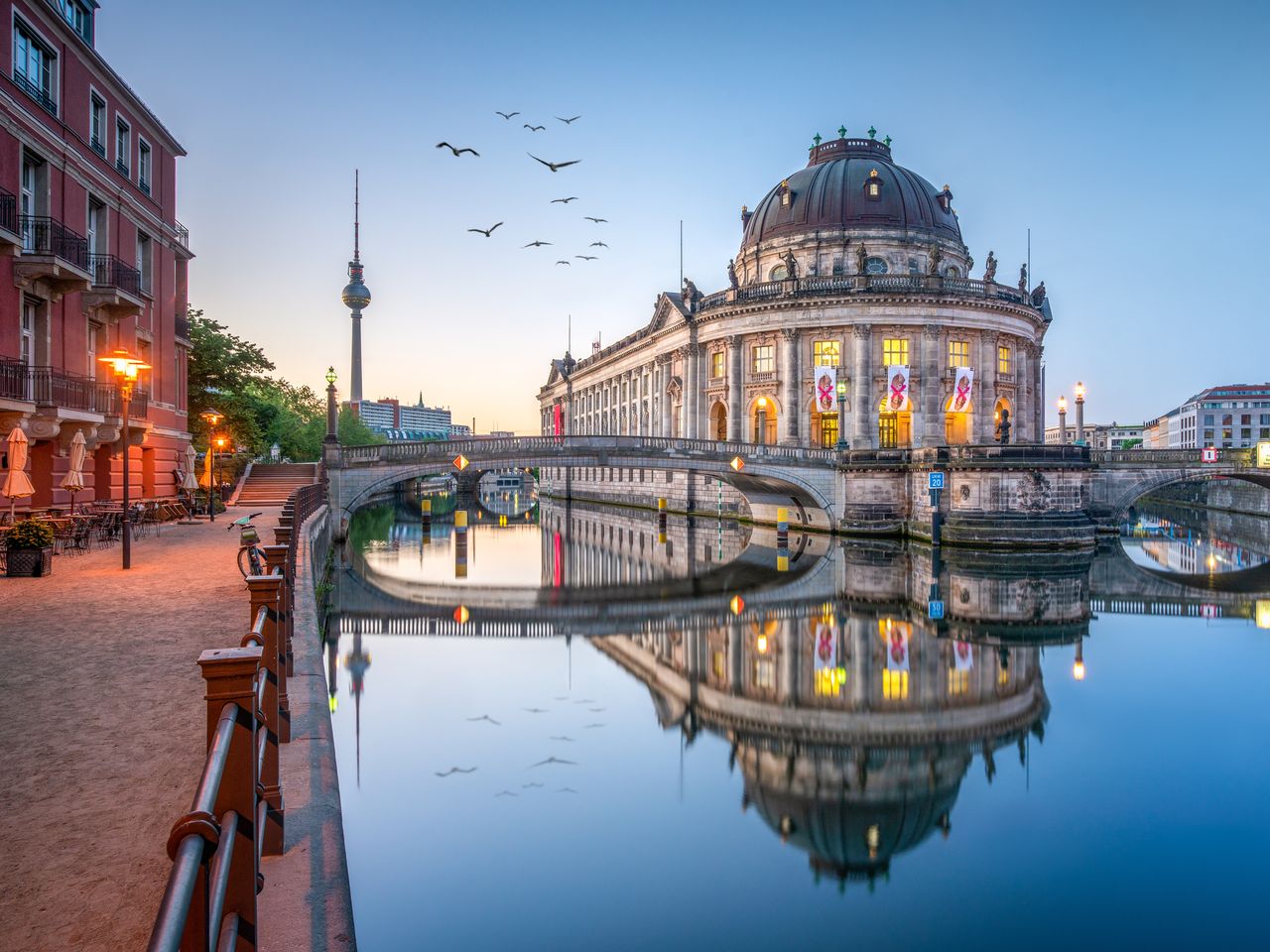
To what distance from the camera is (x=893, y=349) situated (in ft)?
170

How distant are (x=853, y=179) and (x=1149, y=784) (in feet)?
193

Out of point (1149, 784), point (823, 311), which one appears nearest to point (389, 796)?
point (1149, 784)

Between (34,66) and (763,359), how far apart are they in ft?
136

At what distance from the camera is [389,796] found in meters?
9.92

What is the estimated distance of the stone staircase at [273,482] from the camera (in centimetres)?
3812

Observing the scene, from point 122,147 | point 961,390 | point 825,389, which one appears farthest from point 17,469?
point 961,390

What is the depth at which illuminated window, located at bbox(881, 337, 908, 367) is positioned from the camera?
51.7 m

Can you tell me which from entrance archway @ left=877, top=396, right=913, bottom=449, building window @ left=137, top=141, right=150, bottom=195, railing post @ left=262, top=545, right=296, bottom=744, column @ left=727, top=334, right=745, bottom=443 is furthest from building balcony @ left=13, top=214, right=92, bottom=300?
entrance archway @ left=877, top=396, right=913, bottom=449

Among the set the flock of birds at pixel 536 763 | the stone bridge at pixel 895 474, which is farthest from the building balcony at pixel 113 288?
the flock of birds at pixel 536 763

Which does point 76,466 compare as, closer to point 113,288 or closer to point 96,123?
point 113,288

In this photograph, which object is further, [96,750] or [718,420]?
[718,420]

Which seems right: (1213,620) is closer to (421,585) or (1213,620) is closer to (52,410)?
(421,585)

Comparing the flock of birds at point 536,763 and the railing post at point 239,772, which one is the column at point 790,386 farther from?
the railing post at point 239,772

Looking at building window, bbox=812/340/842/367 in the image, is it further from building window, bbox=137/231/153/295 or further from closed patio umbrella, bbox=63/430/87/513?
closed patio umbrella, bbox=63/430/87/513
